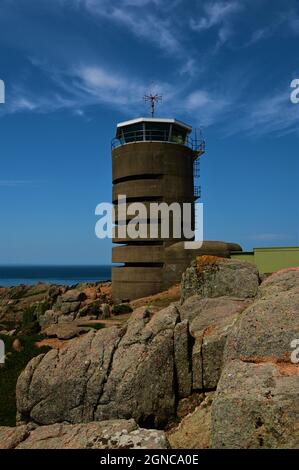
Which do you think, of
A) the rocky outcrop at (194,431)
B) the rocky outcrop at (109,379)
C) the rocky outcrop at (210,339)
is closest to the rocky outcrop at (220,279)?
the rocky outcrop at (210,339)

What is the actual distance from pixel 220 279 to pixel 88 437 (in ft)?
50.3

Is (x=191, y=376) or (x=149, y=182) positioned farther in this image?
(x=149, y=182)

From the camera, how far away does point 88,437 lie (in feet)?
27.7

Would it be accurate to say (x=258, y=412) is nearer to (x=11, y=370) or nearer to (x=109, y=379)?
(x=109, y=379)

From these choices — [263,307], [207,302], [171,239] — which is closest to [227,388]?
[263,307]

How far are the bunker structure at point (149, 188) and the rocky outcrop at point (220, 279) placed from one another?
1334 cm

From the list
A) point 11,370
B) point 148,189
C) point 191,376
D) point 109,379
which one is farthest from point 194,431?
point 148,189

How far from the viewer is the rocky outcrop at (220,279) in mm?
21562

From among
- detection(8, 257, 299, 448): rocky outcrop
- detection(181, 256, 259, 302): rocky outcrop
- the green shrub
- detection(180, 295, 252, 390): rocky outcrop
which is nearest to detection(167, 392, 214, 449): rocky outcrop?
detection(8, 257, 299, 448): rocky outcrop

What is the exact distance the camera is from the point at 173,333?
1304cm

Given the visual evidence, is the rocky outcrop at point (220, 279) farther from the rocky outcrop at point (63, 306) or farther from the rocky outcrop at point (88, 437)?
the rocky outcrop at point (88, 437)
